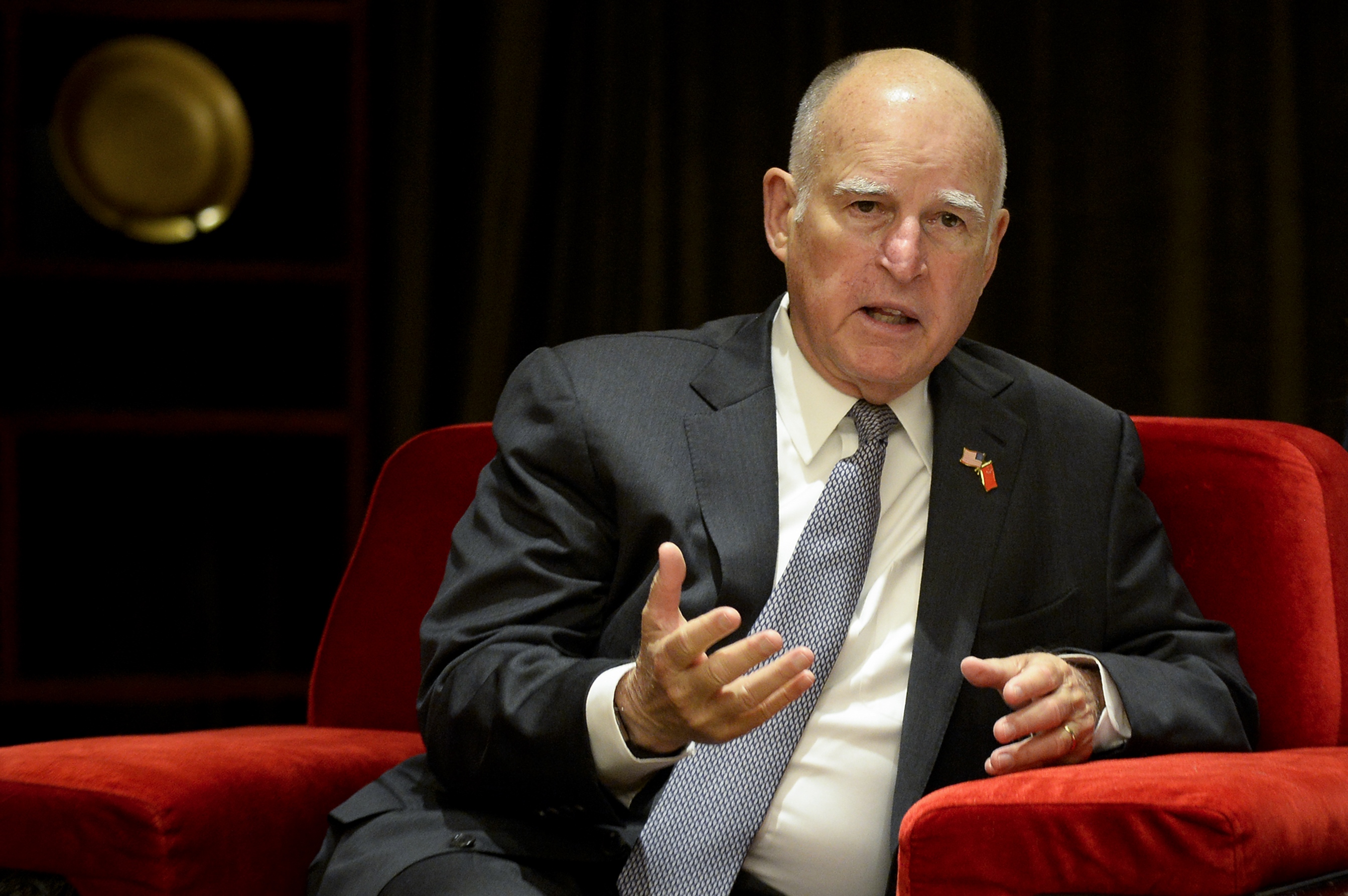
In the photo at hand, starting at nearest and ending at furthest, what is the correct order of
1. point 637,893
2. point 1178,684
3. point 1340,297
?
point 637,893 → point 1178,684 → point 1340,297

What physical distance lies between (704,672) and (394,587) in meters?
0.74

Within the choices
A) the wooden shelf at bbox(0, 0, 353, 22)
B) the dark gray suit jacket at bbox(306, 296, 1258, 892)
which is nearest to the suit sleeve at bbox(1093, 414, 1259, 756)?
the dark gray suit jacket at bbox(306, 296, 1258, 892)

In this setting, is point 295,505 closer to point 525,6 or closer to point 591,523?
point 525,6

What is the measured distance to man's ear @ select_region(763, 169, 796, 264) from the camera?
1.56m

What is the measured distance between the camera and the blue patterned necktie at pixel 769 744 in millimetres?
1226

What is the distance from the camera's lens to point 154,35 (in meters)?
2.65

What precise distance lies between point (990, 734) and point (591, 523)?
1.56 feet

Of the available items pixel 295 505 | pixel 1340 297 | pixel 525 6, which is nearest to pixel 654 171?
pixel 525 6

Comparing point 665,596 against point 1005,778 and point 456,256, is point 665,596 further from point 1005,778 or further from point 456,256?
point 456,256

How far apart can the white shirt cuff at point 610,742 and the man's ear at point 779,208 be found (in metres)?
0.61

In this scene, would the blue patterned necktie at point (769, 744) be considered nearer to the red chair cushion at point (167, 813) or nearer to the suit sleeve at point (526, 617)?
the suit sleeve at point (526, 617)

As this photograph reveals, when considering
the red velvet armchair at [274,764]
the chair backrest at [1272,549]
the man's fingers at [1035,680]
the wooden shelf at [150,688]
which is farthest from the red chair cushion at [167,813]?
the wooden shelf at [150,688]

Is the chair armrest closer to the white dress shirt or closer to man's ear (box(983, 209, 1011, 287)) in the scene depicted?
the white dress shirt

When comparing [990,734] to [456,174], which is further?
[456,174]
